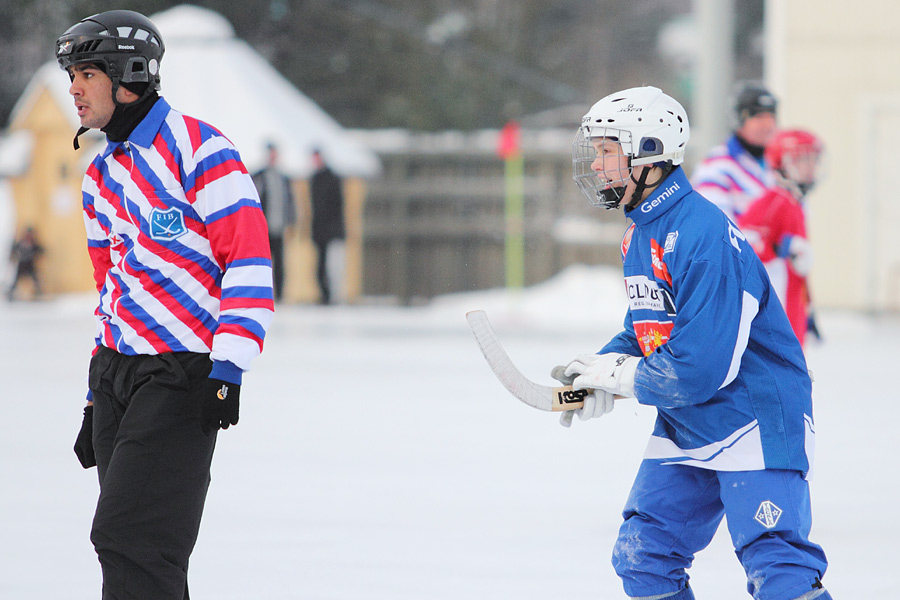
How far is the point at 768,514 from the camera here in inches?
109

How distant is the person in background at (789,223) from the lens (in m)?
5.09

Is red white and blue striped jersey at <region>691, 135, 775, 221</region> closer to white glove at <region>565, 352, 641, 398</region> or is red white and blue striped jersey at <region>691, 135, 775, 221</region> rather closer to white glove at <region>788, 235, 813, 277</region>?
white glove at <region>788, 235, 813, 277</region>

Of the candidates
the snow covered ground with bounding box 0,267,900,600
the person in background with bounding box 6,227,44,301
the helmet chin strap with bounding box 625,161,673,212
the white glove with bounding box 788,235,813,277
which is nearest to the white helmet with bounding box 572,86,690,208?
the helmet chin strap with bounding box 625,161,673,212

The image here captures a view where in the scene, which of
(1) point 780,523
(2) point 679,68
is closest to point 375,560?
(1) point 780,523

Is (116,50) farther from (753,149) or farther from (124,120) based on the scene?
(753,149)

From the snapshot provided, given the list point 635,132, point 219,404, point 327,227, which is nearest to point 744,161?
point 635,132

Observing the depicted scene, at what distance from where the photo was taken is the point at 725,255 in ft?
9.07

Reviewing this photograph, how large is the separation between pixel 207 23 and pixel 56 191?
11.2 feet

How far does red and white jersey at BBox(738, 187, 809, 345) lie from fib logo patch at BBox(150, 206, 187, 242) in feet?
8.85

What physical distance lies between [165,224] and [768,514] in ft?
4.91

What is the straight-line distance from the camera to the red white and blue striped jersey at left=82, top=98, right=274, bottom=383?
2994 mm

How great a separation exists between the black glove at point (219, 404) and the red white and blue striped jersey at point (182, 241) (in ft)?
0.35

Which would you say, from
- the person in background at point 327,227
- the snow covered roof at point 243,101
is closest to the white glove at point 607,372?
the person in background at point 327,227

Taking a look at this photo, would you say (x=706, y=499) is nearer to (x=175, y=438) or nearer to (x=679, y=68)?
(x=175, y=438)
